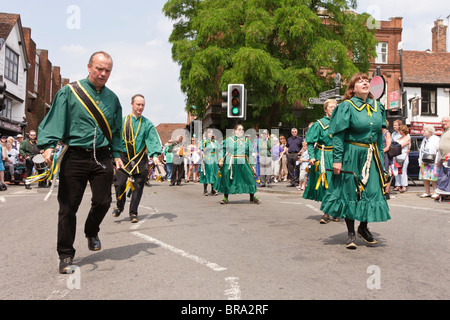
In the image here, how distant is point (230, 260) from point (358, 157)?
78.0 inches

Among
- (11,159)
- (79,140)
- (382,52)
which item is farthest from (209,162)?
(382,52)

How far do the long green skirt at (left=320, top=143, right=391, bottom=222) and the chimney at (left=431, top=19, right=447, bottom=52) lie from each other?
42.6 metres

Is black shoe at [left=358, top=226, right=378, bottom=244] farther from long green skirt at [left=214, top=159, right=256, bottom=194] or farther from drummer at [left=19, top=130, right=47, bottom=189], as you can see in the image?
drummer at [left=19, top=130, right=47, bottom=189]

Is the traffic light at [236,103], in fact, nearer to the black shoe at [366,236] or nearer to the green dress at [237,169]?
the green dress at [237,169]

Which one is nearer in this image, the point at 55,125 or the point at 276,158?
the point at 55,125

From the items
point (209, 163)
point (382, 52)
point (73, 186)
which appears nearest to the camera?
point (73, 186)

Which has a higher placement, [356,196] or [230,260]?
[356,196]

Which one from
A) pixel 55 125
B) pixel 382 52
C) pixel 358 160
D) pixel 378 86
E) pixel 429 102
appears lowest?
pixel 358 160

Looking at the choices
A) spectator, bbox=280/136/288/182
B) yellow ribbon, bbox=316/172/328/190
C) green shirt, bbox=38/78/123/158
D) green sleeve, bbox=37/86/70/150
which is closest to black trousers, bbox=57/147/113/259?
green shirt, bbox=38/78/123/158

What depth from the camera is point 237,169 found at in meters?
10.0

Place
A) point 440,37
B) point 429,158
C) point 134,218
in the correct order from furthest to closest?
point 440,37, point 429,158, point 134,218

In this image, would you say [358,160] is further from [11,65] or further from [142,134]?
[11,65]

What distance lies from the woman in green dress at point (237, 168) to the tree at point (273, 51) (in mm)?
13087

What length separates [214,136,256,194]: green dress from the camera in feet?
32.8
